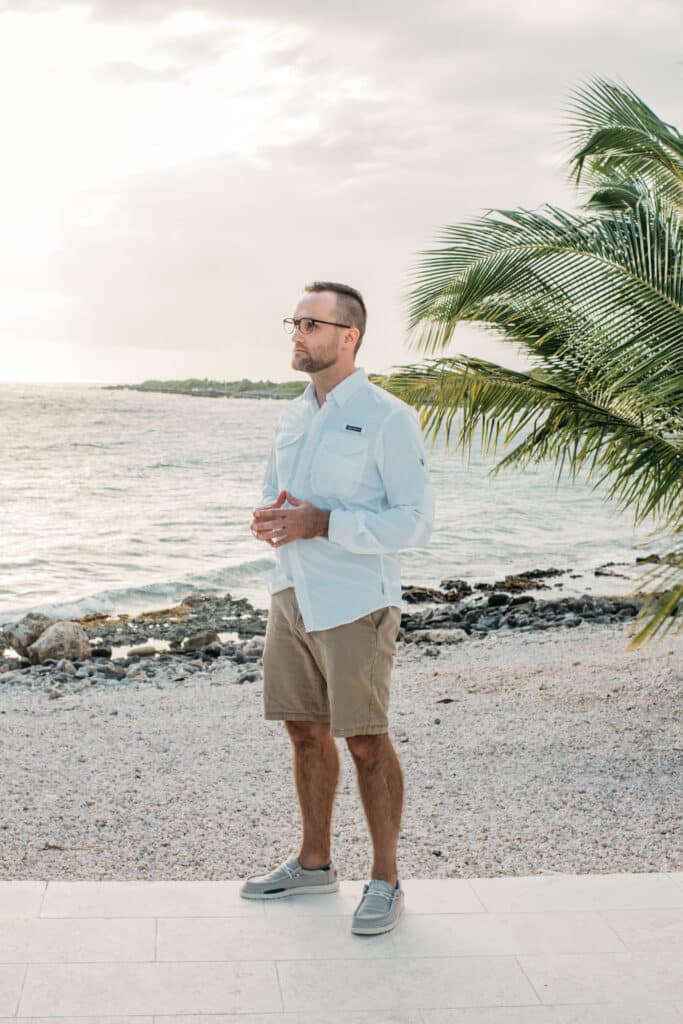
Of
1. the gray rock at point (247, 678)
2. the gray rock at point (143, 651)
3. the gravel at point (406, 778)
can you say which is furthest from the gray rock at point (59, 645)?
the gray rock at point (247, 678)

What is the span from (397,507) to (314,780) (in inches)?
42.0

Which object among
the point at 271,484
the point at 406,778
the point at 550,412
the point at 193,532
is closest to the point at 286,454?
the point at 271,484

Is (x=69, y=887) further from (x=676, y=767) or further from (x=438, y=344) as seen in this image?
(x=438, y=344)

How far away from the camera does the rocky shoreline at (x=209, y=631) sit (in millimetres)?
11352

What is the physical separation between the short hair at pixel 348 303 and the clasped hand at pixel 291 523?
2.07 ft

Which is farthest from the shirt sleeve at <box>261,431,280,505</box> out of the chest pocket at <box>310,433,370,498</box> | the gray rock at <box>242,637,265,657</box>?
the gray rock at <box>242,637,265,657</box>

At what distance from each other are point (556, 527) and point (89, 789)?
70.4ft

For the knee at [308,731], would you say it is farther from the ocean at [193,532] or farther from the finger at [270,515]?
the ocean at [193,532]

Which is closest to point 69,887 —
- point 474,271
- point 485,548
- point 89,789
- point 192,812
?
point 192,812

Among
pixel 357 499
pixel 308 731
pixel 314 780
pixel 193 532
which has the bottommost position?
pixel 193 532

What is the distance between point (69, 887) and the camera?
402 cm

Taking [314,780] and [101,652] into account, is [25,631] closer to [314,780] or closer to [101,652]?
[101,652]

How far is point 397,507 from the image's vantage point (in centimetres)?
378

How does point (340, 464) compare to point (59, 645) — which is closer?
point (340, 464)
